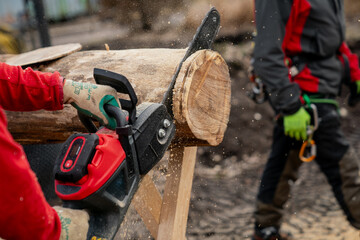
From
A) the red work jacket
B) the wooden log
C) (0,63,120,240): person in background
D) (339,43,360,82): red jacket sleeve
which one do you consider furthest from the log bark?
the wooden log

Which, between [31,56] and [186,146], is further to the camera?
[31,56]

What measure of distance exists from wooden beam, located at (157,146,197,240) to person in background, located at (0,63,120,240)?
0.52 meters

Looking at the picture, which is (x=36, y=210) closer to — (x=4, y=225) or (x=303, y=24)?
(x=4, y=225)

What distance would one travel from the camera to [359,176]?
2.17 m

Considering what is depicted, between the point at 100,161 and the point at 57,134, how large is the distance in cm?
83

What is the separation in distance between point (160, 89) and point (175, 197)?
1.74ft

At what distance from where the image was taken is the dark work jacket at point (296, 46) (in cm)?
208

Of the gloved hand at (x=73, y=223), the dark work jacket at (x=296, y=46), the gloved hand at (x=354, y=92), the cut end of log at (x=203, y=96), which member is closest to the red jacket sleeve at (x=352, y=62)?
the gloved hand at (x=354, y=92)

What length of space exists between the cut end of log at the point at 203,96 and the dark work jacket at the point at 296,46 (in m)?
0.38

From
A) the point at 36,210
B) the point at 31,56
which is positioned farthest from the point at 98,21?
the point at 36,210

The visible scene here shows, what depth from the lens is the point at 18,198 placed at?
35.3 inches

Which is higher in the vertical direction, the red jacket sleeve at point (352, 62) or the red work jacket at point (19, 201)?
the red work jacket at point (19, 201)

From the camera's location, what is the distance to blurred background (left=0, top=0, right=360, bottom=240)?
291 centimetres

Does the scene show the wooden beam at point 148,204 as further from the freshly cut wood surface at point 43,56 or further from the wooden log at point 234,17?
the wooden log at point 234,17
